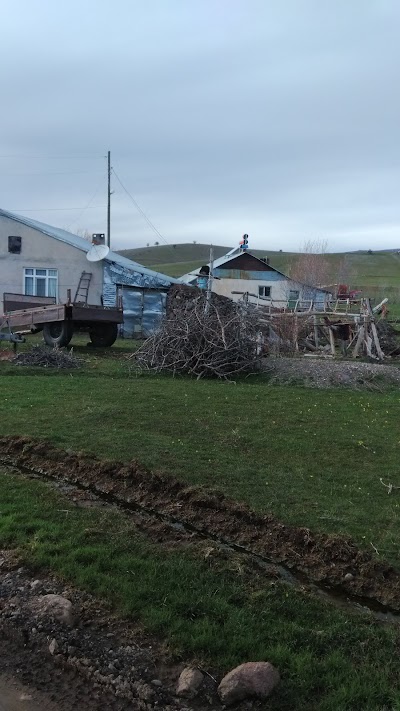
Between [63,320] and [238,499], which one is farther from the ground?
[63,320]

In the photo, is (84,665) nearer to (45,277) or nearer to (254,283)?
(45,277)

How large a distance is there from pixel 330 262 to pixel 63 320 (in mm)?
84889

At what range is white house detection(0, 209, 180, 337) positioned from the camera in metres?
26.3

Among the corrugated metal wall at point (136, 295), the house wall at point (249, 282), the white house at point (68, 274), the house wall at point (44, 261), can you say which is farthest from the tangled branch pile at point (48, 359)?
the house wall at point (249, 282)

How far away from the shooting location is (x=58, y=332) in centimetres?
1758

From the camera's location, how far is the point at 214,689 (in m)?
2.80

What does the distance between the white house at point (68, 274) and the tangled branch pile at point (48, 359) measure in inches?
450

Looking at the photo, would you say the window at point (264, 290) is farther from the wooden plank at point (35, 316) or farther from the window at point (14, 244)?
the wooden plank at point (35, 316)

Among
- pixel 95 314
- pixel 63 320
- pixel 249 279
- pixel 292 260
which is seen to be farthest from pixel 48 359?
pixel 292 260

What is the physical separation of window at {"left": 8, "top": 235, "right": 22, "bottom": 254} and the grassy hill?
53.3m

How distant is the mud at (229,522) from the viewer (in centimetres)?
404

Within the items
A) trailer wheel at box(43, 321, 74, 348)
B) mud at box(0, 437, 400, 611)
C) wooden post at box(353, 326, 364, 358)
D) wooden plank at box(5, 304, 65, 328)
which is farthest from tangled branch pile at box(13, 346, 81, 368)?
wooden post at box(353, 326, 364, 358)

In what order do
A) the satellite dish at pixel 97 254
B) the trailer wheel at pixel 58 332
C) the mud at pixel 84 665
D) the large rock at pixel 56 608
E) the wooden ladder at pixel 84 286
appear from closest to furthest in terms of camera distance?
the mud at pixel 84 665 → the large rock at pixel 56 608 → the trailer wheel at pixel 58 332 → the satellite dish at pixel 97 254 → the wooden ladder at pixel 84 286

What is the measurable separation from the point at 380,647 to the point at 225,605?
0.91 m
